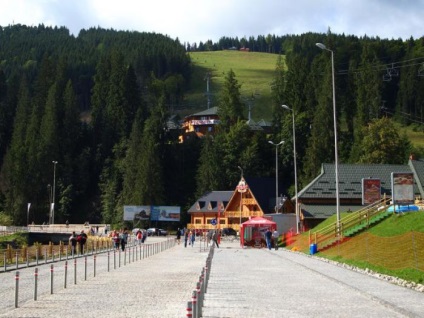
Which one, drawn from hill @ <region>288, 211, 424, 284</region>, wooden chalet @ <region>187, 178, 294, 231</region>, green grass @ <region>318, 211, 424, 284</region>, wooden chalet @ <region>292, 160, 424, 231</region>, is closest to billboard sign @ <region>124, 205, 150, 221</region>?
wooden chalet @ <region>187, 178, 294, 231</region>

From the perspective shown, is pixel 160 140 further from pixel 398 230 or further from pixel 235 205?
pixel 398 230

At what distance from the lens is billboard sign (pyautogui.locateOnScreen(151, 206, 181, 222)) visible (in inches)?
4028

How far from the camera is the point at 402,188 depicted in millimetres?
40844

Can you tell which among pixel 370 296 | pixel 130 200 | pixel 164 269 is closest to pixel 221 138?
pixel 130 200

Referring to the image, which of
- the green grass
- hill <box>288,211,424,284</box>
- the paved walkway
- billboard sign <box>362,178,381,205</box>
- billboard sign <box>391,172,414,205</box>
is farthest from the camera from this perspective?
billboard sign <box>362,178,381,205</box>

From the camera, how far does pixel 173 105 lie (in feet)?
636

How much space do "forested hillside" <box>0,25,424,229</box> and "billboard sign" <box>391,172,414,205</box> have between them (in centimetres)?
5615

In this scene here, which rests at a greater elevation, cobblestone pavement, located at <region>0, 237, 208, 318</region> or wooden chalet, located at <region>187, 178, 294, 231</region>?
wooden chalet, located at <region>187, 178, 294, 231</region>

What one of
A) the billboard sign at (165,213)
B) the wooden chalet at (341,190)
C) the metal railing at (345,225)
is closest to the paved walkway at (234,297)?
the metal railing at (345,225)

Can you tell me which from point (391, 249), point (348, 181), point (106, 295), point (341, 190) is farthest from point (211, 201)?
point (106, 295)

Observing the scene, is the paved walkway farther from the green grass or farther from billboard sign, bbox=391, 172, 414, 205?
billboard sign, bbox=391, 172, 414, 205

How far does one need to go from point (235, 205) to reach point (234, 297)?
3483 inches

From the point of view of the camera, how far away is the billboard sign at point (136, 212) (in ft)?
333

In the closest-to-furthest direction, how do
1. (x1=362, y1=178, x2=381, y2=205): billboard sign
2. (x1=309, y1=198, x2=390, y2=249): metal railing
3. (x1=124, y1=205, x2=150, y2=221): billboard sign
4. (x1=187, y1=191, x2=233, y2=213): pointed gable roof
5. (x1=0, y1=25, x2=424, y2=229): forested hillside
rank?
(x1=309, y1=198, x2=390, y2=249): metal railing, (x1=362, y1=178, x2=381, y2=205): billboard sign, (x1=124, y1=205, x2=150, y2=221): billboard sign, (x1=0, y1=25, x2=424, y2=229): forested hillside, (x1=187, y1=191, x2=233, y2=213): pointed gable roof
